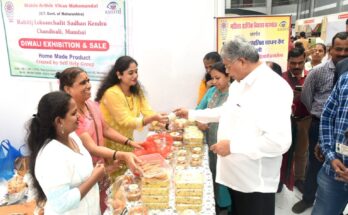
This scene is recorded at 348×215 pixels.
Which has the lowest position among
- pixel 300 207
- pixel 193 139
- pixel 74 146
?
pixel 300 207

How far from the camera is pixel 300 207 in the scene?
9.70 feet

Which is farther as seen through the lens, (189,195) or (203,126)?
(203,126)

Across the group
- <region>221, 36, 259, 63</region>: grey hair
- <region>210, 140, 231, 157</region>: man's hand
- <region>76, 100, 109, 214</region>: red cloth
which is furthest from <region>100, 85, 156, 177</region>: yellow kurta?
<region>221, 36, 259, 63</region>: grey hair

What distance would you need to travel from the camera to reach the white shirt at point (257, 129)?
160 centimetres

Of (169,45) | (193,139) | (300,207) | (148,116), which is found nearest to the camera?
(193,139)

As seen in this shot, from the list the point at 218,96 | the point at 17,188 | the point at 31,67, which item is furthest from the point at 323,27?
the point at 17,188

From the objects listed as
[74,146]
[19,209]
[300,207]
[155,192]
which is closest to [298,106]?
[300,207]

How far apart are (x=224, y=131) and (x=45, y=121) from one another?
107cm

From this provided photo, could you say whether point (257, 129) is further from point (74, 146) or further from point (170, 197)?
point (74, 146)

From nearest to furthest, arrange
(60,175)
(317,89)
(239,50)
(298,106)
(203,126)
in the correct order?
(60,175)
(239,50)
(203,126)
(317,89)
(298,106)

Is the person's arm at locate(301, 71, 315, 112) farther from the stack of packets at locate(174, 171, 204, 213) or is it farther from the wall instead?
the stack of packets at locate(174, 171, 204, 213)

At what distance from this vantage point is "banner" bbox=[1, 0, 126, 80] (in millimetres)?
3252

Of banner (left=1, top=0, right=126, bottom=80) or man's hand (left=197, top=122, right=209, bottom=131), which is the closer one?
man's hand (left=197, top=122, right=209, bottom=131)

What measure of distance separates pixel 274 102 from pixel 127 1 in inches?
86.1
